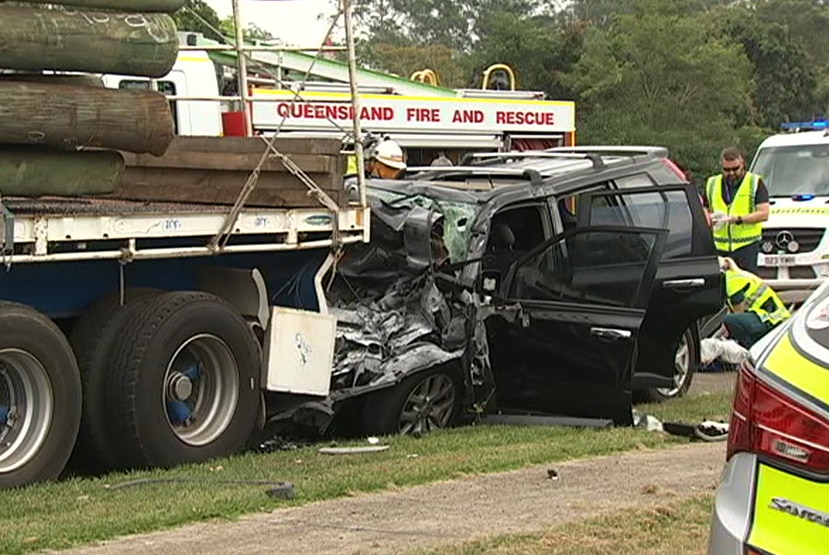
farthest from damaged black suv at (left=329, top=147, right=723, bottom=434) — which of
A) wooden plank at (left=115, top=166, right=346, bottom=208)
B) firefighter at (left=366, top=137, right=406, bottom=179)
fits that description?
firefighter at (left=366, top=137, right=406, bottom=179)

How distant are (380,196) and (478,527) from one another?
3.92m

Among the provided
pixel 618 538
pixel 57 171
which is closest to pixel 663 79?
pixel 57 171

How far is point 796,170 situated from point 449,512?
1228cm

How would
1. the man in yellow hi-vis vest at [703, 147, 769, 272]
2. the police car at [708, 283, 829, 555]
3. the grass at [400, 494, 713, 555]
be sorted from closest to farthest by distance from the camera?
1. the police car at [708, 283, 829, 555]
2. the grass at [400, 494, 713, 555]
3. the man in yellow hi-vis vest at [703, 147, 769, 272]

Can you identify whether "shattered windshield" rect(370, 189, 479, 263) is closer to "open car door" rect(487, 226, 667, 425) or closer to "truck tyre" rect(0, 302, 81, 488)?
"open car door" rect(487, 226, 667, 425)

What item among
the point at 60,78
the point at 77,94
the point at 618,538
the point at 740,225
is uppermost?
the point at 60,78

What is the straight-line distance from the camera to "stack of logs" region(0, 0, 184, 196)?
7.63m

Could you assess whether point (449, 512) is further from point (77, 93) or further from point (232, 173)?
point (232, 173)

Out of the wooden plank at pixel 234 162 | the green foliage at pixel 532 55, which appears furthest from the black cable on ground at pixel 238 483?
the green foliage at pixel 532 55

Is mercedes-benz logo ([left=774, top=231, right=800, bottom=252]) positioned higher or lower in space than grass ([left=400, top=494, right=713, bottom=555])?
higher

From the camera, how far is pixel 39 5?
778cm

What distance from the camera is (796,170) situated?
1833 centimetres

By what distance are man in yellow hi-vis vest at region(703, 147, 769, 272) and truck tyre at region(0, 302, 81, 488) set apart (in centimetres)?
809

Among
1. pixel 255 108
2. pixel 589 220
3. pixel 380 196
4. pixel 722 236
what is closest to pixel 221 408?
pixel 380 196
